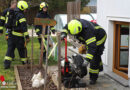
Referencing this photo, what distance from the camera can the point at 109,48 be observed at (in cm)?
674

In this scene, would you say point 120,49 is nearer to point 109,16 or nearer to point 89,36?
point 109,16

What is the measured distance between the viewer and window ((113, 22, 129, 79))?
658 cm

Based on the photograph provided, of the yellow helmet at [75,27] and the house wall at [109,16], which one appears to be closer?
the yellow helmet at [75,27]

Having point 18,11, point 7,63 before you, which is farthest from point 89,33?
point 7,63

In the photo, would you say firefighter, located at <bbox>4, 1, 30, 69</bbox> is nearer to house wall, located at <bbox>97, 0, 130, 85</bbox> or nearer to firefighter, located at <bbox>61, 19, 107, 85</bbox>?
firefighter, located at <bbox>61, 19, 107, 85</bbox>

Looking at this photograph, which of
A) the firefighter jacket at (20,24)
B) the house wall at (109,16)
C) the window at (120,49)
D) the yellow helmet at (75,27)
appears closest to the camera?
the yellow helmet at (75,27)

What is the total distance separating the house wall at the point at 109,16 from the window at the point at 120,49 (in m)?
0.12

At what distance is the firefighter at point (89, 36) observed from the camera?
199 inches

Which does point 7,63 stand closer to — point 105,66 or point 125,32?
point 105,66

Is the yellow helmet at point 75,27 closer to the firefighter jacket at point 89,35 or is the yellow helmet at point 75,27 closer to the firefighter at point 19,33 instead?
the firefighter jacket at point 89,35

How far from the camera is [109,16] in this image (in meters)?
6.63

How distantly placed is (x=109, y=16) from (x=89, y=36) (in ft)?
5.78

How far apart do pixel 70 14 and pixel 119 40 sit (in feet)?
18.6

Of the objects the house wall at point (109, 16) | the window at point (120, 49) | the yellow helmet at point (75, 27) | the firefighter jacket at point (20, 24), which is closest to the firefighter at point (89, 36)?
the yellow helmet at point (75, 27)
